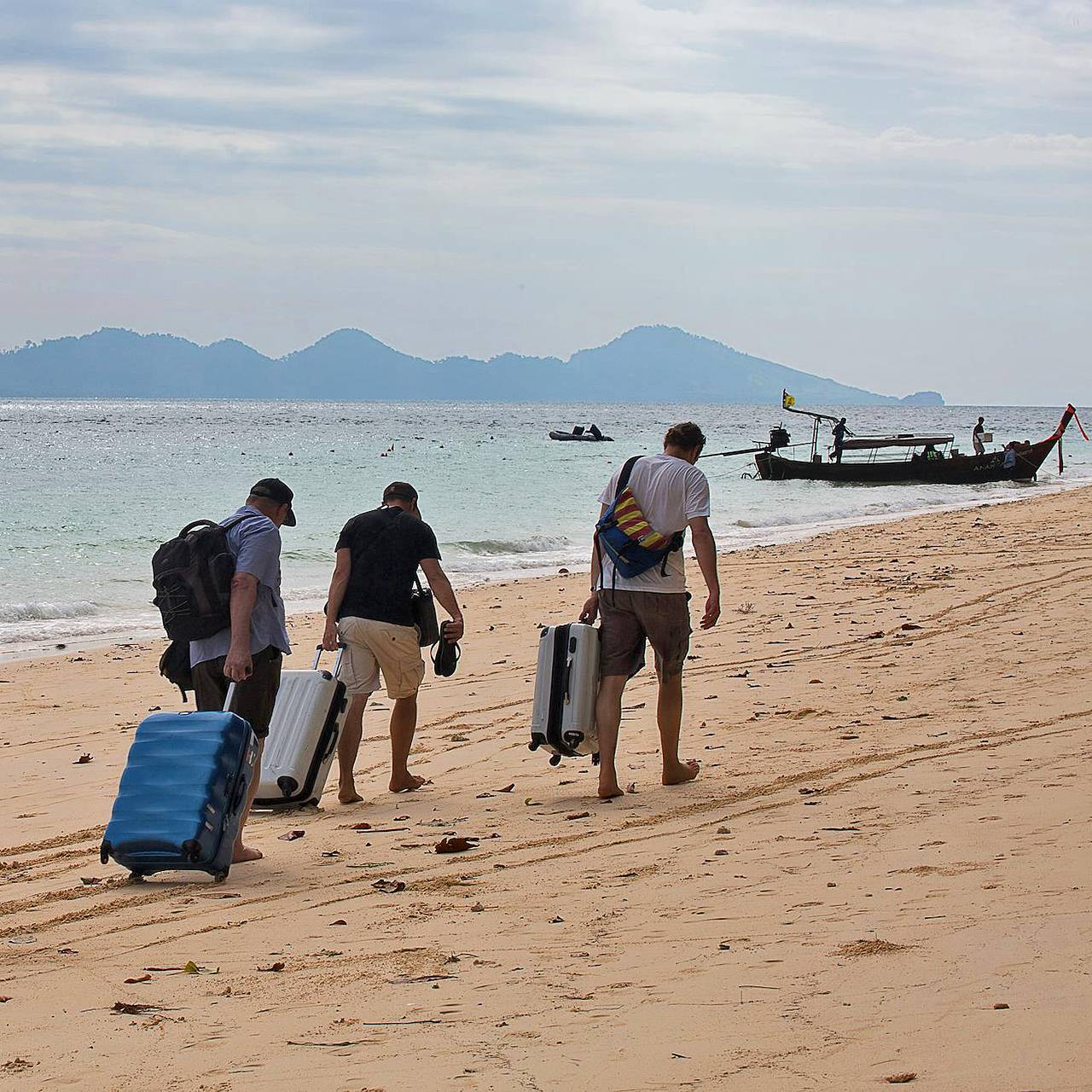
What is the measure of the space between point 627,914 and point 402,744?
101 inches

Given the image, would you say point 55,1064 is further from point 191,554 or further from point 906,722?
point 906,722

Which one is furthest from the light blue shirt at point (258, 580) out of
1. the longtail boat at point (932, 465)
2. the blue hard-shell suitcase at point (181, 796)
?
the longtail boat at point (932, 465)

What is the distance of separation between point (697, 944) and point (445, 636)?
10.2 ft

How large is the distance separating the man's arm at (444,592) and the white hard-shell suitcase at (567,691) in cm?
49

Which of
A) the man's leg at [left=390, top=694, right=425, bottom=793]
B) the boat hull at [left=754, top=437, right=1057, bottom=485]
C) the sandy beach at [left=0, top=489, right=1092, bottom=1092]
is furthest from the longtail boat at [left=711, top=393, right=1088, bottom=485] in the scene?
the man's leg at [left=390, top=694, right=425, bottom=793]

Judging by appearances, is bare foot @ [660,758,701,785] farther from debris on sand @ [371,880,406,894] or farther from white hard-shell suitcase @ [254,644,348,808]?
debris on sand @ [371,880,406,894]

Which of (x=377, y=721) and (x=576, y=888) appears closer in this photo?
(x=576, y=888)

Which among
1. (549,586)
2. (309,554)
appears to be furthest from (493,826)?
(309,554)

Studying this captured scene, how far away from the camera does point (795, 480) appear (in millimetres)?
44188

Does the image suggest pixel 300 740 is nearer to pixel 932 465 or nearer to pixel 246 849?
pixel 246 849

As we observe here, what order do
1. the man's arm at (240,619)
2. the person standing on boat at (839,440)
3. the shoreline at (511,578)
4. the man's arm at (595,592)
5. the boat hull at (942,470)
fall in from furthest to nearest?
the person standing on boat at (839,440)
the boat hull at (942,470)
the shoreline at (511,578)
the man's arm at (595,592)
the man's arm at (240,619)

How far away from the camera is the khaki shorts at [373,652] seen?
6781 mm

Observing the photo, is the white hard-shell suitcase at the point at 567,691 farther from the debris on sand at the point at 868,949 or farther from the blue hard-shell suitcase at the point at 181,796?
the debris on sand at the point at 868,949

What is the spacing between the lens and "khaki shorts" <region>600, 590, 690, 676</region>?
21.3ft
